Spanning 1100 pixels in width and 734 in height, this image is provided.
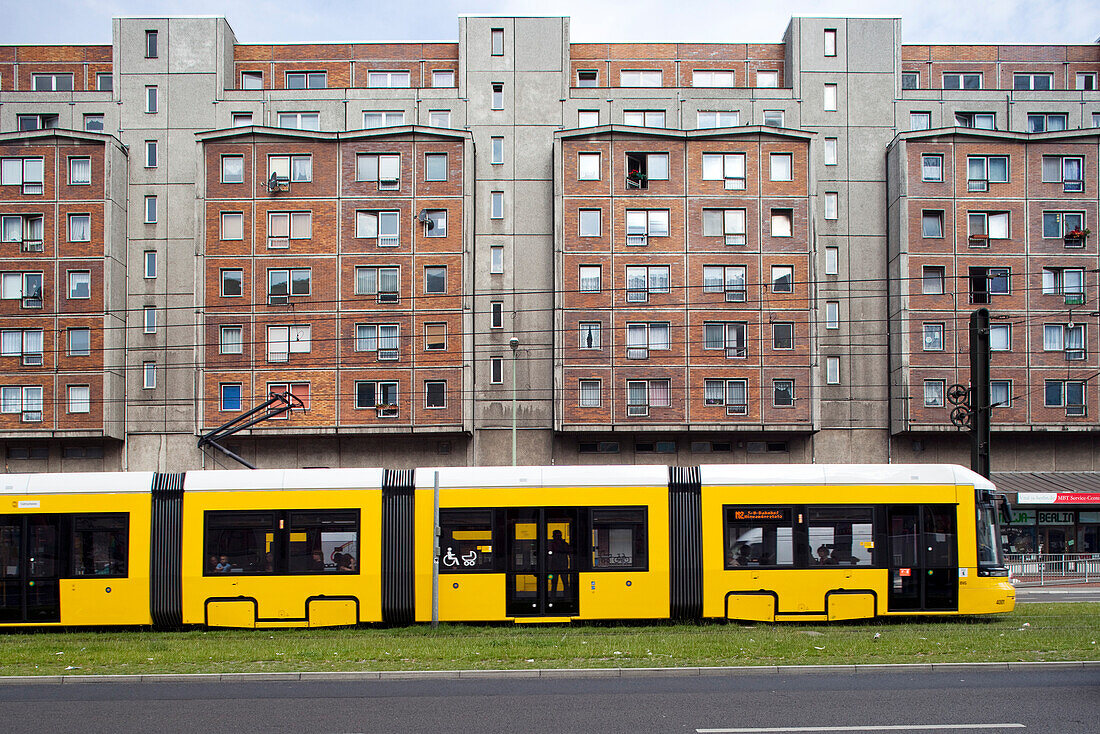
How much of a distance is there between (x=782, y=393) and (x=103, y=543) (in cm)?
3034

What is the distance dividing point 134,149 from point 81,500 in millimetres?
31166

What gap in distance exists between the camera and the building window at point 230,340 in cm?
4444

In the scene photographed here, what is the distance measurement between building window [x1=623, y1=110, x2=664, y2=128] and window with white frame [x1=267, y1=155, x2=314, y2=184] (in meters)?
14.6

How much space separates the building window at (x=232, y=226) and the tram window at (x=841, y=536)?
32.3 m

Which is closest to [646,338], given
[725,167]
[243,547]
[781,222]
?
[781,222]

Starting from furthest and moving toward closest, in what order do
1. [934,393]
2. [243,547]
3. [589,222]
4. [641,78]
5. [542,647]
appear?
[641,78] < [589,222] < [934,393] < [243,547] < [542,647]

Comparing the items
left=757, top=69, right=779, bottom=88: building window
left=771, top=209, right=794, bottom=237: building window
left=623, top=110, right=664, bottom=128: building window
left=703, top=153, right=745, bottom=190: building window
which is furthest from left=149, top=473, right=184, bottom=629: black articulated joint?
left=757, top=69, right=779, bottom=88: building window

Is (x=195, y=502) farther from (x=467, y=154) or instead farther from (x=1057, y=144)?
(x=1057, y=144)

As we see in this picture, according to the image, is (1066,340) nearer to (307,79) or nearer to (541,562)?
(541,562)

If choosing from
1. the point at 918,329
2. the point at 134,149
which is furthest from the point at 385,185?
the point at 918,329

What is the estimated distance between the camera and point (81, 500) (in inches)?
788

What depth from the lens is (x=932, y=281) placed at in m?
45.0

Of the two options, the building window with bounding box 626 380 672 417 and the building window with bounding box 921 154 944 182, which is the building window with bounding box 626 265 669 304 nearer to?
the building window with bounding box 626 380 672 417

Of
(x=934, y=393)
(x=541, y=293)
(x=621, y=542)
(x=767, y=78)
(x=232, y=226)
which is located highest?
(x=767, y=78)
